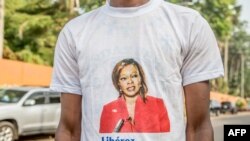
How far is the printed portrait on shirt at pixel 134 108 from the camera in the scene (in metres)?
0.94

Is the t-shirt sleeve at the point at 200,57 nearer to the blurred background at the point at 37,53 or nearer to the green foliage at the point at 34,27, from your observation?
the blurred background at the point at 37,53

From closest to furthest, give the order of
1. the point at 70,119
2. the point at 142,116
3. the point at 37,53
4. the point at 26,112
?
the point at 142,116
the point at 70,119
the point at 26,112
the point at 37,53

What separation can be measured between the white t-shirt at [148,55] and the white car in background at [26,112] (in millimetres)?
6151

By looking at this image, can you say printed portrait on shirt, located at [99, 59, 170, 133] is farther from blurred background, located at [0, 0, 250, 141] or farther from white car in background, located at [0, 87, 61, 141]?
white car in background, located at [0, 87, 61, 141]

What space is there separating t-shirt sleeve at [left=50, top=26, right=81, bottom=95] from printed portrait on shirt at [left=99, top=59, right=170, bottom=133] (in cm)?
11

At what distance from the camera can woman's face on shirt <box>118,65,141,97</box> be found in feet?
3.12

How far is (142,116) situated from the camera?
944 mm

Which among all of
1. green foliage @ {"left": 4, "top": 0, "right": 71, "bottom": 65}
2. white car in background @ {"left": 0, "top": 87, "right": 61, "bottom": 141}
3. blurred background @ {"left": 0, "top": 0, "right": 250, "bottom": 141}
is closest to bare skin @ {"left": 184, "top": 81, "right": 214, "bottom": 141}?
blurred background @ {"left": 0, "top": 0, "right": 250, "bottom": 141}

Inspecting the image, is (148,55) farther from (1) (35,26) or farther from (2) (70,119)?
(1) (35,26)

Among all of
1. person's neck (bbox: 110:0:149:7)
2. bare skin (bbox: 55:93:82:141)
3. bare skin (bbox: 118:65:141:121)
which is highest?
person's neck (bbox: 110:0:149:7)

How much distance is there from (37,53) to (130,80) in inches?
308

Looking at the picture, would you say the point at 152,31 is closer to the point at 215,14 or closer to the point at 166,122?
the point at 166,122

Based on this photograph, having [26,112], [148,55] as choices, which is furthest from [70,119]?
[26,112]

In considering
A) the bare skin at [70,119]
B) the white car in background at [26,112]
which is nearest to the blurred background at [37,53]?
the white car in background at [26,112]
